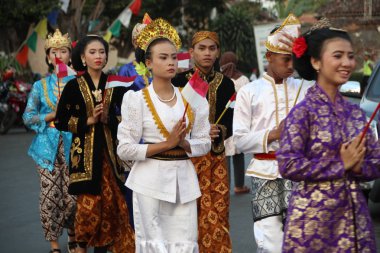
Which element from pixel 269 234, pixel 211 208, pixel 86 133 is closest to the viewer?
pixel 269 234

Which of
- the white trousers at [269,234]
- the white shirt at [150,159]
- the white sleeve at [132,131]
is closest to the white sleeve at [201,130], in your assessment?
the white shirt at [150,159]

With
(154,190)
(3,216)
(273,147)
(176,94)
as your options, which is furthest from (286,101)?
(3,216)

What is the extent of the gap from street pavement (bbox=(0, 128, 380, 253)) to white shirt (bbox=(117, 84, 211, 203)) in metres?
2.38

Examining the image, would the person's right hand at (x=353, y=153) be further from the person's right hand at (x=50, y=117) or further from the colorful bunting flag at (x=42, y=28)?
the colorful bunting flag at (x=42, y=28)

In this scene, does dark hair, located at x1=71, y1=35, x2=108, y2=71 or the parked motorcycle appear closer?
dark hair, located at x1=71, y1=35, x2=108, y2=71

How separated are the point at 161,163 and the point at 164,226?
0.41 m

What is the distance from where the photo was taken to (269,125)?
19.9 feet

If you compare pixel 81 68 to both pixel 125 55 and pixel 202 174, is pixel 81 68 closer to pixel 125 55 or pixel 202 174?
pixel 202 174

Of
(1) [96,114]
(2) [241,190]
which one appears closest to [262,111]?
(1) [96,114]

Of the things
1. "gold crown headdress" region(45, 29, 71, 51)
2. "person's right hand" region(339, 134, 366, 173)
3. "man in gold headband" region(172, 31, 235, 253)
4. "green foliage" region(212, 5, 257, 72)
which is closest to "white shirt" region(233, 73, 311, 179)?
"man in gold headband" region(172, 31, 235, 253)

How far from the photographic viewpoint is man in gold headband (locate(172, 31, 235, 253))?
7.31 metres

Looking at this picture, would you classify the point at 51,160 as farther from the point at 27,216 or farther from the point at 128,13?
the point at 128,13

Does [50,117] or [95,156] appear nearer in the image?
[95,156]

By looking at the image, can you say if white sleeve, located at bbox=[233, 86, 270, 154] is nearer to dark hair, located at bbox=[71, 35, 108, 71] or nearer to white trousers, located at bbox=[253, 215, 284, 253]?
white trousers, located at bbox=[253, 215, 284, 253]
